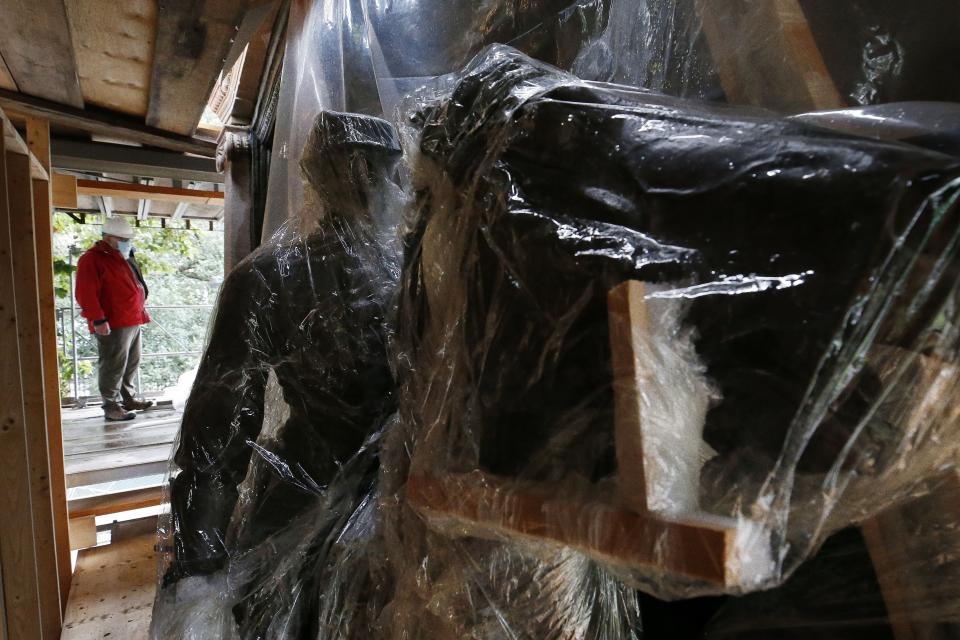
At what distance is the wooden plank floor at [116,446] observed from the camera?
288cm

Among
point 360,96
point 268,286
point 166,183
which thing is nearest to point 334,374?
point 268,286

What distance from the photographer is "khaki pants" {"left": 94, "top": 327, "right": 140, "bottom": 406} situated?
157 inches

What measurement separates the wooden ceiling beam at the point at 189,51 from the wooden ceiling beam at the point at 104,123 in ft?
0.71

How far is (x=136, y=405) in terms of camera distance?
4363mm

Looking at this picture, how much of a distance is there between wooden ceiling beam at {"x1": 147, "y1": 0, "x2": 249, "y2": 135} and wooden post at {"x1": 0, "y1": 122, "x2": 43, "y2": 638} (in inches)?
23.2

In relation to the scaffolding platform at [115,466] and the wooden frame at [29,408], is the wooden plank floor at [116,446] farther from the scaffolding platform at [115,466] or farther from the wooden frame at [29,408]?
the wooden frame at [29,408]

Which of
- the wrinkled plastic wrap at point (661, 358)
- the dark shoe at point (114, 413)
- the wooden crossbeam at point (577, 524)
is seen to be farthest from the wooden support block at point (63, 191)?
the wooden crossbeam at point (577, 524)

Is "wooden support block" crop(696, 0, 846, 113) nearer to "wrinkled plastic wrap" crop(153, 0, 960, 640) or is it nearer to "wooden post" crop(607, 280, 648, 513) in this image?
"wrinkled plastic wrap" crop(153, 0, 960, 640)

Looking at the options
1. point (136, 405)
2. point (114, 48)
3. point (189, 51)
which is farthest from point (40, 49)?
point (136, 405)

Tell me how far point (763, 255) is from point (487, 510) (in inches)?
11.4

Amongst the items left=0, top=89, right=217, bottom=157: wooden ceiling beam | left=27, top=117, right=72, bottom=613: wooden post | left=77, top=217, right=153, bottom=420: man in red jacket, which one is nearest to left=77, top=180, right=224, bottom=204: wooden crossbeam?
left=77, top=217, right=153, bottom=420: man in red jacket

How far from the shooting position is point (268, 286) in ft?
3.17

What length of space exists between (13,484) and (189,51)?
5.41 feet

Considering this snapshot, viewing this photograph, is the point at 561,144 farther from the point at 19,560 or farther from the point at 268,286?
the point at 19,560
